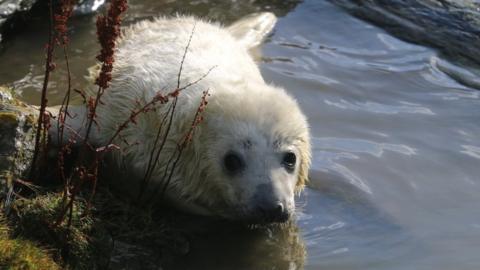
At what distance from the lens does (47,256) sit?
4.09 m

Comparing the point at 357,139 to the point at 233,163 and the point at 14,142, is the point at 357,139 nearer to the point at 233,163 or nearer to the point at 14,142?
the point at 233,163

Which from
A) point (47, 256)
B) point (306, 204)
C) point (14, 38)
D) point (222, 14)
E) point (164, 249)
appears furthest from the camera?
point (222, 14)

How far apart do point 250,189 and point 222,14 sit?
4.45 meters

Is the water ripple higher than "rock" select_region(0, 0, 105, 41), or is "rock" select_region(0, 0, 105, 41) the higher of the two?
"rock" select_region(0, 0, 105, 41)

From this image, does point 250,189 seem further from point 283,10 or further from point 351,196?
point 283,10

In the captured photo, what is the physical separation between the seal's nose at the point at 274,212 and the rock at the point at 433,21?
3994 mm

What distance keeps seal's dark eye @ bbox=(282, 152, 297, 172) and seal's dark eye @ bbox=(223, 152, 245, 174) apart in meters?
0.29

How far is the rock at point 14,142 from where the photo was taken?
452 centimetres

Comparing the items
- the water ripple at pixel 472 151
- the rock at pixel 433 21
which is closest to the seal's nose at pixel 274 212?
the water ripple at pixel 472 151

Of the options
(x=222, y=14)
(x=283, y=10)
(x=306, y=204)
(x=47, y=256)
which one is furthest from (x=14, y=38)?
(x=47, y=256)

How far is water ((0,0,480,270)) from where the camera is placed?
201 inches

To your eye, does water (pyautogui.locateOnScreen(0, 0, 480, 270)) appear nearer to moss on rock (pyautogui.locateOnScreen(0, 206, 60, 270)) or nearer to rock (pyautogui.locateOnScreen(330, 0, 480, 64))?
rock (pyautogui.locateOnScreen(330, 0, 480, 64))

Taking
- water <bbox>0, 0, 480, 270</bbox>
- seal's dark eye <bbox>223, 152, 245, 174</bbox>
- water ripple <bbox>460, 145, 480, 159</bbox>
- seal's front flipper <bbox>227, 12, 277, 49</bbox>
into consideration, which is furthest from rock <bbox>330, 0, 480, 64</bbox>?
seal's dark eye <bbox>223, 152, 245, 174</bbox>

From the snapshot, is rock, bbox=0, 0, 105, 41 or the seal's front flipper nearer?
rock, bbox=0, 0, 105, 41
